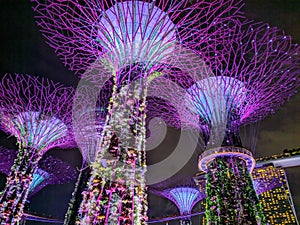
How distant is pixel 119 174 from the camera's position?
277 inches

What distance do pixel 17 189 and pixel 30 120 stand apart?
13.0ft

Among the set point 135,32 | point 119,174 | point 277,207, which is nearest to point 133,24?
point 135,32

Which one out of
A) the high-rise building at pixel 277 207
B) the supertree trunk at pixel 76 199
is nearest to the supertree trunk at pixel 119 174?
the supertree trunk at pixel 76 199

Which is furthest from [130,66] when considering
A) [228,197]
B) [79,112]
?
[79,112]

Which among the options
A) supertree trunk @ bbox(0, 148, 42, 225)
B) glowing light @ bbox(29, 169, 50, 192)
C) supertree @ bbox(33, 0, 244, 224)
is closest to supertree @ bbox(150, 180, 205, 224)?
glowing light @ bbox(29, 169, 50, 192)

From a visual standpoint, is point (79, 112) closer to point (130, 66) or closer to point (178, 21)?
point (130, 66)

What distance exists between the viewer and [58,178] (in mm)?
25016

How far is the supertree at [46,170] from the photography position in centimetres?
2190

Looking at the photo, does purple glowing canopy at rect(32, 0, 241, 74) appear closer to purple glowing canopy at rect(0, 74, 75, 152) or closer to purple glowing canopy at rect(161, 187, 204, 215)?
purple glowing canopy at rect(0, 74, 75, 152)

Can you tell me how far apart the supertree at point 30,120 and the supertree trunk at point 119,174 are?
292 inches

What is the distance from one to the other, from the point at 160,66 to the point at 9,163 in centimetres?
1920

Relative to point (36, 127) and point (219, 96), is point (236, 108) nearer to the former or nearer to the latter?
point (219, 96)

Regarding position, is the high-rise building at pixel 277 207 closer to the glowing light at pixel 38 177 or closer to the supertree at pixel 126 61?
the glowing light at pixel 38 177

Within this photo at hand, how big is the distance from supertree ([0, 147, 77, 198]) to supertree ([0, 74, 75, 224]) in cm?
733
